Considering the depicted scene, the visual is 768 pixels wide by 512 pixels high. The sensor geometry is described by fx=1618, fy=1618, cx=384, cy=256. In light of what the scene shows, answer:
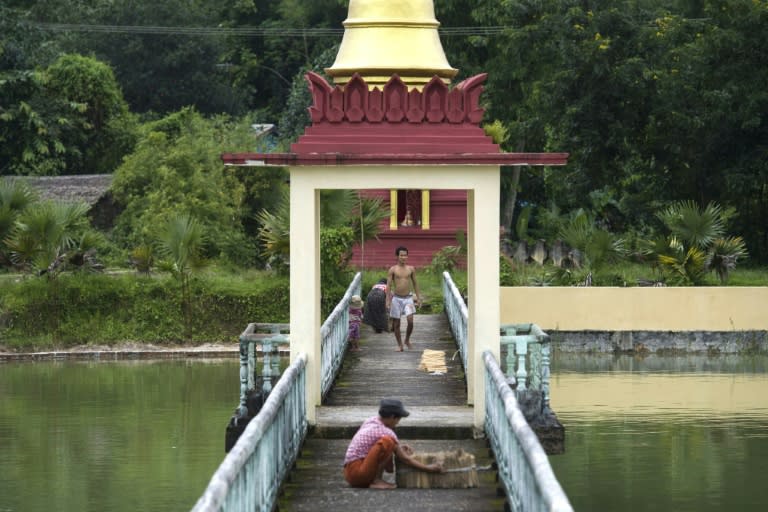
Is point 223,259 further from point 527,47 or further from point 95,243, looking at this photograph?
point 527,47

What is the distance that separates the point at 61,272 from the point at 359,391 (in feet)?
51.6

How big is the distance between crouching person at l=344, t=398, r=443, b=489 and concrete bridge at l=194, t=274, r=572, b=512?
11 centimetres

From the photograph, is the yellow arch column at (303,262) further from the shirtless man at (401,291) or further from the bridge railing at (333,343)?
the shirtless man at (401,291)

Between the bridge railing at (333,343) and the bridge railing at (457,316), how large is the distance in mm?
1444

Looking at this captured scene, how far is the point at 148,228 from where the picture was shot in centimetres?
3606

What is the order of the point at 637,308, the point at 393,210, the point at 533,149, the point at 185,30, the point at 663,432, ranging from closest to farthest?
the point at 663,432
the point at 637,308
the point at 393,210
the point at 533,149
the point at 185,30

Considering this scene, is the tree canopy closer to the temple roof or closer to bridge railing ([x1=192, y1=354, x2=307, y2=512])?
the temple roof

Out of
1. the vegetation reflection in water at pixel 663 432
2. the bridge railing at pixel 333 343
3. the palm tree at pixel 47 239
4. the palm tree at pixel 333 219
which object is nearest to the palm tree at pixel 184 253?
the palm tree at pixel 333 219

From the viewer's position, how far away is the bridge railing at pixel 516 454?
8136 mm

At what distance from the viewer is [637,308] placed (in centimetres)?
3056

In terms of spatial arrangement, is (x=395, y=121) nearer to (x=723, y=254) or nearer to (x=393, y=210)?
(x=723, y=254)

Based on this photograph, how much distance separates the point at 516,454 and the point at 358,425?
12.0ft

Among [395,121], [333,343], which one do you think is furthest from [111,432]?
[395,121]

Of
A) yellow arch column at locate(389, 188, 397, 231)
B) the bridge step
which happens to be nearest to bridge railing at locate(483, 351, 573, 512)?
the bridge step
